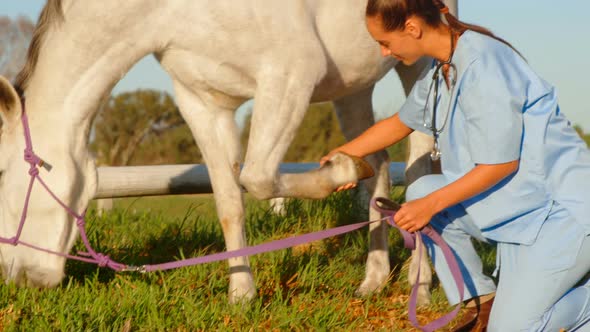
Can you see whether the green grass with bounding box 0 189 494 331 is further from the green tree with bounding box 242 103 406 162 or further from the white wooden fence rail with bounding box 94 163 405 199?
the green tree with bounding box 242 103 406 162

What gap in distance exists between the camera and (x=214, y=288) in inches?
162

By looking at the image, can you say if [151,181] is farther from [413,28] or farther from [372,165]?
[413,28]

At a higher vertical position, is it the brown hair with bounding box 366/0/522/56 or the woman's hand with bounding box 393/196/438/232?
the brown hair with bounding box 366/0/522/56

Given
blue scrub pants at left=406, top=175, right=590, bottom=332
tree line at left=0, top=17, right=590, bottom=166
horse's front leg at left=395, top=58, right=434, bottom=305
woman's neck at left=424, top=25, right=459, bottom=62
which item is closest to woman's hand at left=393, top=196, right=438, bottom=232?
blue scrub pants at left=406, top=175, right=590, bottom=332

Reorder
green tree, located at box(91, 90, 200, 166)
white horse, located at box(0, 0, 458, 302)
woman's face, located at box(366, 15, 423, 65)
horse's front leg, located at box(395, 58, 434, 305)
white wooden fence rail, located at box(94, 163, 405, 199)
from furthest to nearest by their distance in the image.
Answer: green tree, located at box(91, 90, 200, 166) < white wooden fence rail, located at box(94, 163, 405, 199) < horse's front leg, located at box(395, 58, 434, 305) < white horse, located at box(0, 0, 458, 302) < woman's face, located at box(366, 15, 423, 65)

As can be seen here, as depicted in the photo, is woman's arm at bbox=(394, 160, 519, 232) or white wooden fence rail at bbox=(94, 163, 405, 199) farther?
white wooden fence rail at bbox=(94, 163, 405, 199)

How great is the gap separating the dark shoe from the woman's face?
1.13m

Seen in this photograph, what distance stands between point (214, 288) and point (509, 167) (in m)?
1.84

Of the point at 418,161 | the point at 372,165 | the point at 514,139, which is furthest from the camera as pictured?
the point at 372,165

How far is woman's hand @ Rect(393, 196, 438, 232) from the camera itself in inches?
116

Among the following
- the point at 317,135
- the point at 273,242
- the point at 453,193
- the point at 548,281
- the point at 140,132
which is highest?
the point at 140,132

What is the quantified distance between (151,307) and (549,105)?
186cm

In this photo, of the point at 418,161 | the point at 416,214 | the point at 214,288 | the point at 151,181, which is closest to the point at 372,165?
the point at 418,161

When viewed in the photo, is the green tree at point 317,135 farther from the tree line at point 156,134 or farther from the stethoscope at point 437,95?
the stethoscope at point 437,95
